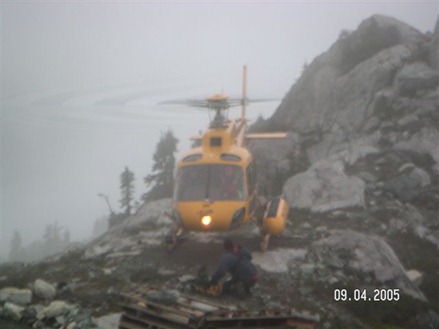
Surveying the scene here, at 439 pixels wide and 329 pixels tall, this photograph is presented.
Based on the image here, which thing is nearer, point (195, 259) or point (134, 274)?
point (134, 274)

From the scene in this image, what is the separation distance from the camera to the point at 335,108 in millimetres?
24734

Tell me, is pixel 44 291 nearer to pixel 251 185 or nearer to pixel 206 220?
pixel 206 220

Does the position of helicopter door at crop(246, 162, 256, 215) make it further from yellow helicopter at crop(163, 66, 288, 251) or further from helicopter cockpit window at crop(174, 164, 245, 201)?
helicopter cockpit window at crop(174, 164, 245, 201)

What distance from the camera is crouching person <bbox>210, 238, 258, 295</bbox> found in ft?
32.2

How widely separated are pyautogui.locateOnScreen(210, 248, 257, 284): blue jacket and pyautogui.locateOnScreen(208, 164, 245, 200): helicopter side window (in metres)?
2.92

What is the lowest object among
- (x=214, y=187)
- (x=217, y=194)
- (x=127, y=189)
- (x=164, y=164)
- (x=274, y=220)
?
(x=127, y=189)

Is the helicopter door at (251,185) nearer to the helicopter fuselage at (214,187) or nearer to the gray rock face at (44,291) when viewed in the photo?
the helicopter fuselage at (214,187)

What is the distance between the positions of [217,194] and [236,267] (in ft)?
10.5

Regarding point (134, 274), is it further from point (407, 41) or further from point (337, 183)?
point (407, 41)

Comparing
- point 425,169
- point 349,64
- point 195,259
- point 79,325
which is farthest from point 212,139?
point 349,64

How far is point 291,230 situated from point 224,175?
394 centimetres

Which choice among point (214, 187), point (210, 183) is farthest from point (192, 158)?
point (214, 187)
